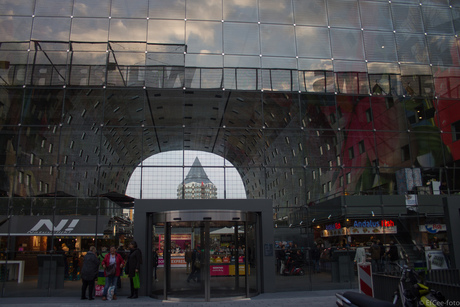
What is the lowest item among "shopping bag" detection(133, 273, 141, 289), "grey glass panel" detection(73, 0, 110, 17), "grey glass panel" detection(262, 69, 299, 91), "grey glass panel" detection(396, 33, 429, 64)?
"shopping bag" detection(133, 273, 141, 289)

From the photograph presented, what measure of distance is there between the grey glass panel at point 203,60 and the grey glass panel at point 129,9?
8.37 feet

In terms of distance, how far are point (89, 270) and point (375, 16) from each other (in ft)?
48.3

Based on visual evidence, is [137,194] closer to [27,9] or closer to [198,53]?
[198,53]

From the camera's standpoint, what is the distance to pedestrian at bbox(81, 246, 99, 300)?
12070 millimetres

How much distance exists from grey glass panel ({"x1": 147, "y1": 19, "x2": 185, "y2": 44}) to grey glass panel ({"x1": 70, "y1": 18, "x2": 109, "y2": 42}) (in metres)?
1.70

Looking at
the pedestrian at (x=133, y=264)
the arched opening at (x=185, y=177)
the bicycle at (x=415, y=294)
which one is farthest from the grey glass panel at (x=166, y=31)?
the bicycle at (x=415, y=294)

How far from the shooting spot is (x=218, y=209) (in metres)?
13.5

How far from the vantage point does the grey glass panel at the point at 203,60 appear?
15219mm

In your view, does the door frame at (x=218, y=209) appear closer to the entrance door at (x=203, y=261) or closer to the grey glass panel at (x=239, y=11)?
the entrance door at (x=203, y=261)

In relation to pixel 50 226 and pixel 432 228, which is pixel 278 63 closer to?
pixel 432 228

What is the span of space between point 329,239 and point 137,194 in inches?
280

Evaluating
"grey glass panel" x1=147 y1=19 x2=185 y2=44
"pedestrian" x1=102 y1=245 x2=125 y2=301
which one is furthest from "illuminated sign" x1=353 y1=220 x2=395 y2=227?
"grey glass panel" x1=147 y1=19 x2=185 y2=44

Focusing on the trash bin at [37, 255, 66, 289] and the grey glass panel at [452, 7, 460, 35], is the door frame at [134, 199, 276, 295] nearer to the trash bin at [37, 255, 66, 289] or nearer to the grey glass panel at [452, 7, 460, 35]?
the trash bin at [37, 255, 66, 289]

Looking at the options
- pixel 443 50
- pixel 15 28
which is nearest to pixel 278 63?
pixel 443 50
